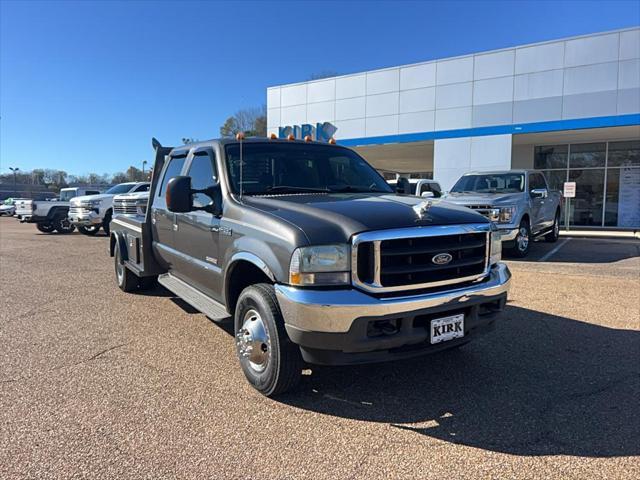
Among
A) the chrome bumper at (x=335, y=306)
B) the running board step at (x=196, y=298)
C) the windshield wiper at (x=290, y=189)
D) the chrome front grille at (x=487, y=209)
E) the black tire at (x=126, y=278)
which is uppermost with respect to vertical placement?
the windshield wiper at (x=290, y=189)

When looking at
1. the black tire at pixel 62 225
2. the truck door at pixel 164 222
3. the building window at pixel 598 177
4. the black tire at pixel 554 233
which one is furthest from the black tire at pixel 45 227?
the building window at pixel 598 177

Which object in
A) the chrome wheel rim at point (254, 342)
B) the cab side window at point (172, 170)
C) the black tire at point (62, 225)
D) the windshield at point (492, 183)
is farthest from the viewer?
the black tire at point (62, 225)

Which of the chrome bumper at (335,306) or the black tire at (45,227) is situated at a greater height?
the chrome bumper at (335,306)

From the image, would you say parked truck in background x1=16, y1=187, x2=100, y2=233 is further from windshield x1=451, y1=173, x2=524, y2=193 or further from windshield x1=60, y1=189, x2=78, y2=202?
windshield x1=451, y1=173, x2=524, y2=193

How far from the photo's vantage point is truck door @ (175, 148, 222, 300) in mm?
4180

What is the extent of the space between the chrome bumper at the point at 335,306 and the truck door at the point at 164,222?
2.57m

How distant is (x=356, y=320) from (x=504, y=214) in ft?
25.2

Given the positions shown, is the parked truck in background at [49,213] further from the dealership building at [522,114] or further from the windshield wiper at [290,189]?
the windshield wiper at [290,189]

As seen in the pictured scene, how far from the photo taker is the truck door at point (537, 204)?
420 inches

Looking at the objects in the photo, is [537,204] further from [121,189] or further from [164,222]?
[121,189]

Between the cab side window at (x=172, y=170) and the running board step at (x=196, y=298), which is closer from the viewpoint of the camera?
the running board step at (x=196, y=298)

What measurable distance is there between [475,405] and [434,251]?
1160 mm

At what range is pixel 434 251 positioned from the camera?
3248mm

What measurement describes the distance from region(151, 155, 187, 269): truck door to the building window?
56.6 ft
